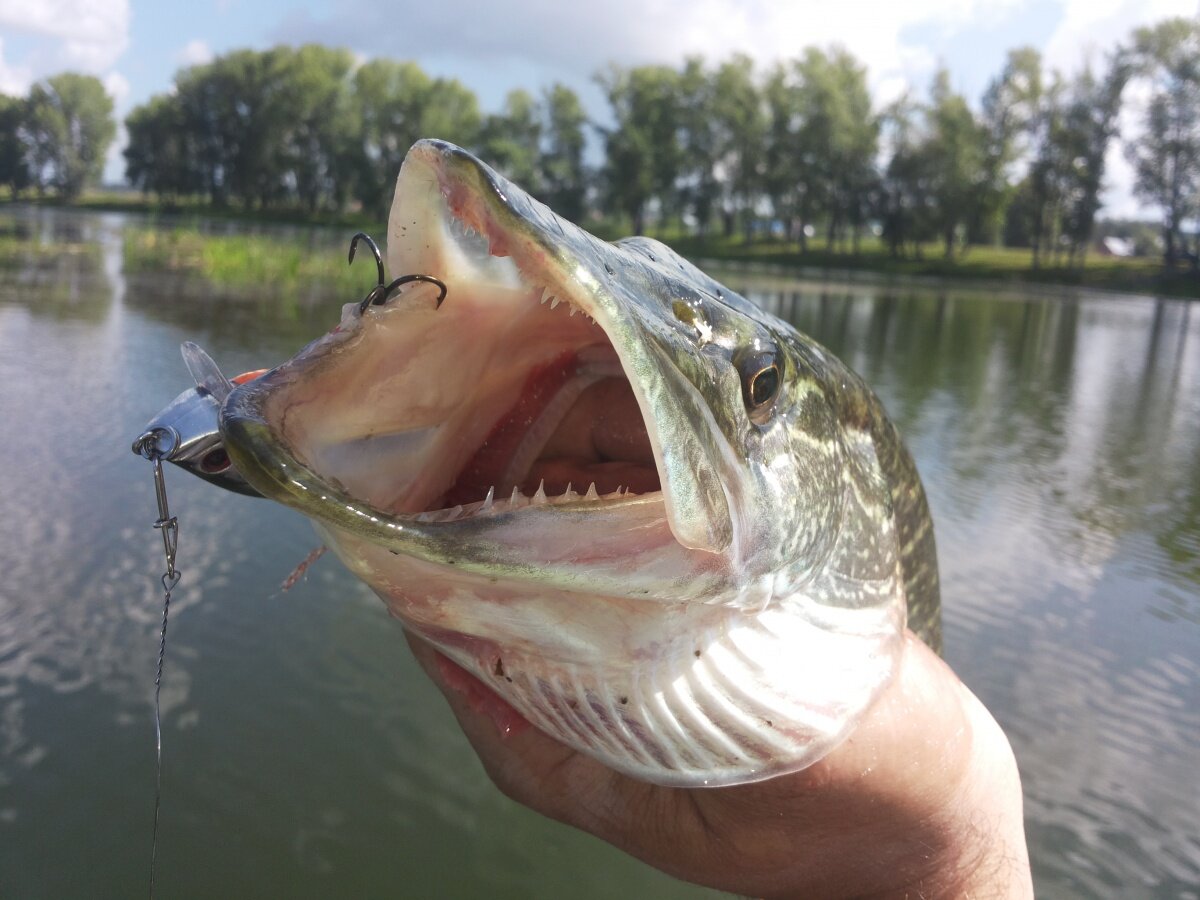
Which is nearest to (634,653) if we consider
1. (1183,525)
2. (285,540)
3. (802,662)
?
(802,662)

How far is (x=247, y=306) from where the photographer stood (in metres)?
18.3

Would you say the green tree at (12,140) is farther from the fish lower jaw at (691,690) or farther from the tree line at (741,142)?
the fish lower jaw at (691,690)

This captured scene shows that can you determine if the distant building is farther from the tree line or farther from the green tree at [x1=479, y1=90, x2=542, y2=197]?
the green tree at [x1=479, y1=90, x2=542, y2=197]

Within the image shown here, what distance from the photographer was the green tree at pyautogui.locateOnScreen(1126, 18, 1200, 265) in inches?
1864

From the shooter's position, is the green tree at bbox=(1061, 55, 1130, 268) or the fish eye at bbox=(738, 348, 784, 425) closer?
the fish eye at bbox=(738, 348, 784, 425)

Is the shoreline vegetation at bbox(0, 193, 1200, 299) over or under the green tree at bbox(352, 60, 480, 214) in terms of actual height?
under

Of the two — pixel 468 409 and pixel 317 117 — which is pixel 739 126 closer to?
pixel 317 117

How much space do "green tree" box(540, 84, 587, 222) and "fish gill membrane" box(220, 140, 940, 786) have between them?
63.4 metres

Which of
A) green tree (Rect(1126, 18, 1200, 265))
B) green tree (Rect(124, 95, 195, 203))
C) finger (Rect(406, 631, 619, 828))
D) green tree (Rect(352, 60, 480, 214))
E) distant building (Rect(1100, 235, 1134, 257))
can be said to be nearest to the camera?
finger (Rect(406, 631, 619, 828))

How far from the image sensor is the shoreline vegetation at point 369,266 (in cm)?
2319

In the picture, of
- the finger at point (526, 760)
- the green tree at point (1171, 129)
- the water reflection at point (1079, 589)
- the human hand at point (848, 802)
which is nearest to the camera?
the human hand at point (848, 802)

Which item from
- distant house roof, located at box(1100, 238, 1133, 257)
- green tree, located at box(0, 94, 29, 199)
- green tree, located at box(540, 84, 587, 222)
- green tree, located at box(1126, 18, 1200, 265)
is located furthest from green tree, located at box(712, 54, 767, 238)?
green tree, located at box(0, 94, 29, 199)

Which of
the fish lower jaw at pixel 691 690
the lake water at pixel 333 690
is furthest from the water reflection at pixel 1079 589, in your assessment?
the fish lower jaw at pixel 691 690

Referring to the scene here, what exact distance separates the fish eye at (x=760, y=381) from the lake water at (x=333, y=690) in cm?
Answer: 316
